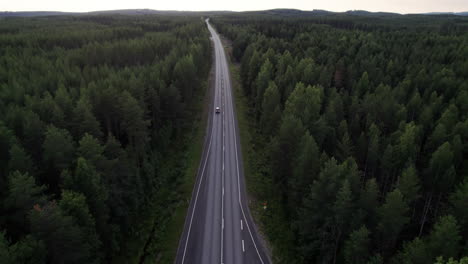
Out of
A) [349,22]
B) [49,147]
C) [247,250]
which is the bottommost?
[247,250]

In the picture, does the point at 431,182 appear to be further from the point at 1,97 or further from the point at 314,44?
the point at 314,44

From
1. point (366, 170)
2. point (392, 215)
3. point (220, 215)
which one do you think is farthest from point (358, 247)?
point (366, 170)

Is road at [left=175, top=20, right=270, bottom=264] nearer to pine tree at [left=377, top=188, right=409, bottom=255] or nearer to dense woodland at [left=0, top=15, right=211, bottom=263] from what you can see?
dense woodland at [left=0, top=15, right=211, bottom=263]

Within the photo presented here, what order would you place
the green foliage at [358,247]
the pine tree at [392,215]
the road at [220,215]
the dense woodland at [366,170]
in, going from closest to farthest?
the green foliage at [358,247] → the pine tree at [392,215] → the dense woodland at [366,170] → the road at [220,215]

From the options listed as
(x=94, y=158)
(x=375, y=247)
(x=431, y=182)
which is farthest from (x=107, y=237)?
(x=431, y=182)

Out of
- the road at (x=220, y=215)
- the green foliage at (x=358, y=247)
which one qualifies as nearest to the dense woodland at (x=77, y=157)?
the road at (x=220, y=215)

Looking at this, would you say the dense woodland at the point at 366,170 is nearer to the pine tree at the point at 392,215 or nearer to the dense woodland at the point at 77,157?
the pine tree at the point at 392,215

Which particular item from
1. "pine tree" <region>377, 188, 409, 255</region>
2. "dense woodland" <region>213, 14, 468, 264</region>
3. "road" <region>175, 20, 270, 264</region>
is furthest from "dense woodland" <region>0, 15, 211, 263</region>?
"pine tree" <region>377, 188, 409, 255</region>

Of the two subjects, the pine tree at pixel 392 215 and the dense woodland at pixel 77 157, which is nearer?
the dense woodland at pixel 77 157
